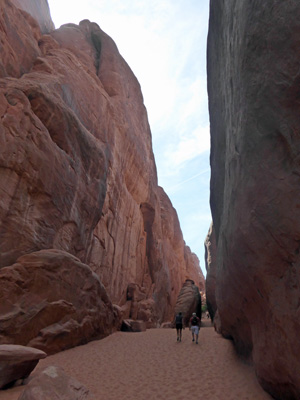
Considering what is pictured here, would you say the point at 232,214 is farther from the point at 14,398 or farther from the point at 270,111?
the point at 14,398

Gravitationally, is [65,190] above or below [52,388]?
above

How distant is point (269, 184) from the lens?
6.21m

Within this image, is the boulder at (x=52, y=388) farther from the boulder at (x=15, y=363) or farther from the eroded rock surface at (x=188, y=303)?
the eroded rock surface at (x=188, y=303)

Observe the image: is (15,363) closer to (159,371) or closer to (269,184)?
(159,371)

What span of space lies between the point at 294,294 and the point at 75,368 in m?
7.93

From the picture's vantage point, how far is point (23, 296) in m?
10.8

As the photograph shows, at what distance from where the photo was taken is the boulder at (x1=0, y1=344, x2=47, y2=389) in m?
6.27

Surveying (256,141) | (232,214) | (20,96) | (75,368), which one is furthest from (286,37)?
(20,96)

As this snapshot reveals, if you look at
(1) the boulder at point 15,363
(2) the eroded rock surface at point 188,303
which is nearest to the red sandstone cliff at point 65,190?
(1) the boulder at point 15,363

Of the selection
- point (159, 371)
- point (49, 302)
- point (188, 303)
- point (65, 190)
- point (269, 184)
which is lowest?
point (159, 371)

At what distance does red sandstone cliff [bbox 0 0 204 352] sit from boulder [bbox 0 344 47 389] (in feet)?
11.4

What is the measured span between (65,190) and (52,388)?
11524 millimetres

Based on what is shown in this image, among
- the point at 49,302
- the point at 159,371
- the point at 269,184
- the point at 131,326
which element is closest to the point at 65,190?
the point at 49,302

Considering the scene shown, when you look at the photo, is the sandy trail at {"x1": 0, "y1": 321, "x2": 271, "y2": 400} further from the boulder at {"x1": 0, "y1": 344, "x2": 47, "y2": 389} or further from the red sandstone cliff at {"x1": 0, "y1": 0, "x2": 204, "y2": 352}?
the red sandstone cliff at {"x1": 0, "y1": 0, "x2": 204, "y2": 352}
